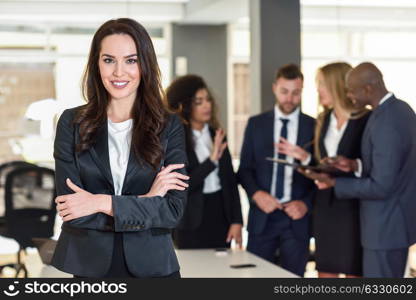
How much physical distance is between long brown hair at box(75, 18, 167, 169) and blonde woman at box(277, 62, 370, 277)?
A: 7.08ft

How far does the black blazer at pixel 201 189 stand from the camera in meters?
4.38

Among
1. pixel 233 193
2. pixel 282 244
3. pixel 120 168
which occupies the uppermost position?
pixel 120 168

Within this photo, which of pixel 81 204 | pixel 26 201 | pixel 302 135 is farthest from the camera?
pixel 26 201

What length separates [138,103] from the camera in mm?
2250

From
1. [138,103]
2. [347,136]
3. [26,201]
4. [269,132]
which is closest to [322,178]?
[347,136]

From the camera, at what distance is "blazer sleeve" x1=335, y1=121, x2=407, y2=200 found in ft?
12.3

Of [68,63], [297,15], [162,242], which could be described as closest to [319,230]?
[162,242]

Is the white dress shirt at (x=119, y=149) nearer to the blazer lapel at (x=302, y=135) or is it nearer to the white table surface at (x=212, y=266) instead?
the white table surface at (x=212, y=266)

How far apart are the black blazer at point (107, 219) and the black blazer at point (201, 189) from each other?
6.97 ft

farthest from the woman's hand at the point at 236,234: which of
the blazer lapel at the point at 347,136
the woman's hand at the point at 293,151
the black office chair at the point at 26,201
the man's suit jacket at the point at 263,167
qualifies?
the black office chair at the point at 26,201

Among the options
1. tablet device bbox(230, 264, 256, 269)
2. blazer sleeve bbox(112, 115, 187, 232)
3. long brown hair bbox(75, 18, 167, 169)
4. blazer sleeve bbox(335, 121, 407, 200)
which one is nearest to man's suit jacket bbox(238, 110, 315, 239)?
blazer sleeve bbox(335, 121, 407, 200)

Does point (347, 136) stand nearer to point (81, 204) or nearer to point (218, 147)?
point (218, 147)

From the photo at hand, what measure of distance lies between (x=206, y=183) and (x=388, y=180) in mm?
1241

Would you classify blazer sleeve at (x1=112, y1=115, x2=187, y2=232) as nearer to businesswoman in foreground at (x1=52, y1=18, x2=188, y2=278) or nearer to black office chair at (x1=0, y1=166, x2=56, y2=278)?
businesswoman in foreground at (x1=52, y1=18, x2=188, y2=278)
